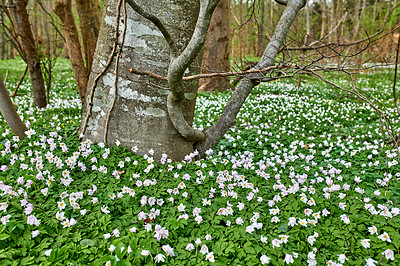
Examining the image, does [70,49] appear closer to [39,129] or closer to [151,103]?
[39,129]

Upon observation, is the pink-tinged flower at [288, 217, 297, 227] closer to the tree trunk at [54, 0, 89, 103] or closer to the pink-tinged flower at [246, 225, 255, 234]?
the pink-tinged flower at [246, 225, 255, 234]

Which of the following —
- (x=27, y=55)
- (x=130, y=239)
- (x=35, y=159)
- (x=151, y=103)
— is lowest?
(x=130, y=239)

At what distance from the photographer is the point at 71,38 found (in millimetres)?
4801

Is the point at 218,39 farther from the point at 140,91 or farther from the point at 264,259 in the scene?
the point at 264,259

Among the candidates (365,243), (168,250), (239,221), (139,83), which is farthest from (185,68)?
(365,243)

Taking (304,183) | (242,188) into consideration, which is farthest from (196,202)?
(304,183)

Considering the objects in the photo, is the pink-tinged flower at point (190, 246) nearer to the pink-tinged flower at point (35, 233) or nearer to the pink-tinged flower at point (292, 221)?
the pink-tinged flower at point (292, 221)

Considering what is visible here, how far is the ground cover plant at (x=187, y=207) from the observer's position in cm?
181

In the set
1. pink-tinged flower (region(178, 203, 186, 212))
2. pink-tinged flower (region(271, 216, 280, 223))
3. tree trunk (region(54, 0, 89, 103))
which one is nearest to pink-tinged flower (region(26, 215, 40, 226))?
pink-tinged flower (region(178, 203, 186, 212))

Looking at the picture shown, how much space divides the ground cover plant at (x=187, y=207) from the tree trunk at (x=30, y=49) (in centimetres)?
218

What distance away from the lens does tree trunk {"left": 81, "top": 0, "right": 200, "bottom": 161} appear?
2.75 metres

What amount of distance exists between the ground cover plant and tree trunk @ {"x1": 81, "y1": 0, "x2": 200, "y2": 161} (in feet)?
0.67

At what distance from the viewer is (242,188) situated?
105 inches

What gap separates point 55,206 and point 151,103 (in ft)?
4.47
